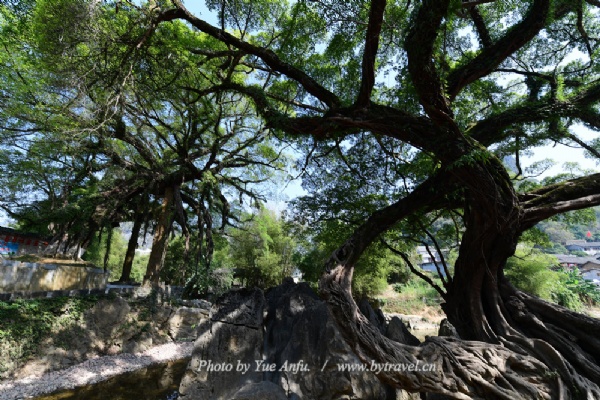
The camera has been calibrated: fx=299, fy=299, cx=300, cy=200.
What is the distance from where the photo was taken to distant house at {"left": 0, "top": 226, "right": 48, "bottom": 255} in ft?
46.9

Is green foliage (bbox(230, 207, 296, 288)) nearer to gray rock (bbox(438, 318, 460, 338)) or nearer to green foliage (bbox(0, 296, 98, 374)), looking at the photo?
green foliage (bbox(0, 296, 98, 374))

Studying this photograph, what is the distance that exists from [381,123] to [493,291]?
9.01ft

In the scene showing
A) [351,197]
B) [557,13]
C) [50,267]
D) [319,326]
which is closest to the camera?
[319,326]

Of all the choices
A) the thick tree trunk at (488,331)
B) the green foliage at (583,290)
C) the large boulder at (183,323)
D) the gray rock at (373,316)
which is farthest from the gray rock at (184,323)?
the green foliage at (583,290)

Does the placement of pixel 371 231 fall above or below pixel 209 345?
above

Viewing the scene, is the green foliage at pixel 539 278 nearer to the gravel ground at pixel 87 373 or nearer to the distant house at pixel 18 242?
the gravel ground at pixel 87 373

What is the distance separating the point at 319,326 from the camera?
14.5 ft

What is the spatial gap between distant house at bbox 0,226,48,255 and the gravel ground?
10584 mm

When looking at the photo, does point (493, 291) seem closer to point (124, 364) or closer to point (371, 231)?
point (371, 231)

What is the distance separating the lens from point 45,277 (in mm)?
8383

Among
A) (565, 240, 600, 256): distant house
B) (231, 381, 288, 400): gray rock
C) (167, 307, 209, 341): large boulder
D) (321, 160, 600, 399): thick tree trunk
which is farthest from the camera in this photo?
(565, 240, 600, 256): distant house

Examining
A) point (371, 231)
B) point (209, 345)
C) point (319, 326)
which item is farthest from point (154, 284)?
point (371, 231)

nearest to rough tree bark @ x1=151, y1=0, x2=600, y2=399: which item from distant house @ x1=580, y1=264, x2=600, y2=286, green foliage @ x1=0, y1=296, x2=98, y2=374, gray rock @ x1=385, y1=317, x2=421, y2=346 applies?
gray rock @ x1=385, y1=317, x2=421, y2=346

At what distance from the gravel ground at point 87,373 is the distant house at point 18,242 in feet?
34.7
